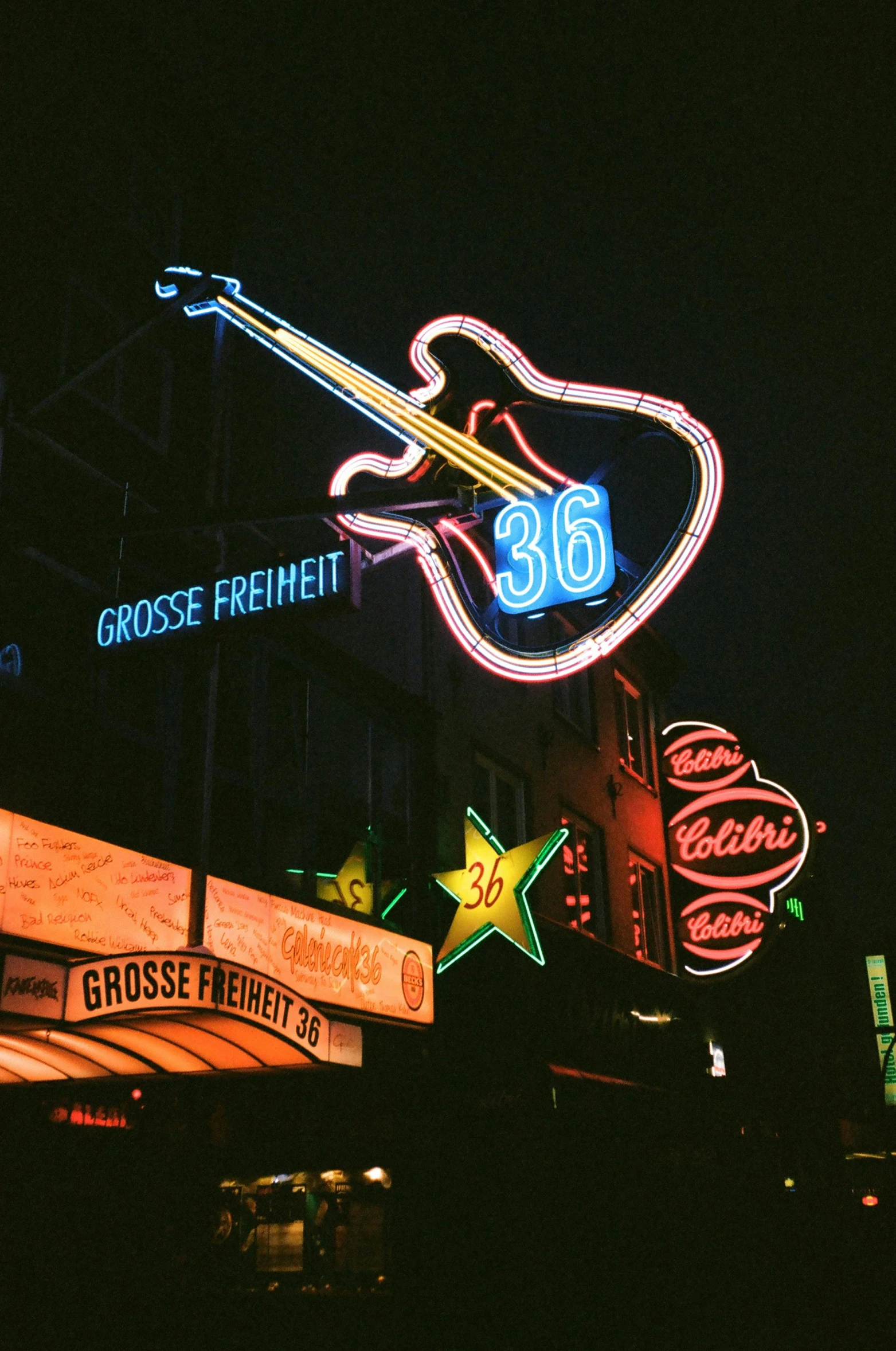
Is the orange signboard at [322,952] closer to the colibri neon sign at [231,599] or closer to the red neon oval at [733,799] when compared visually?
the colibri neon sign at [231,599]

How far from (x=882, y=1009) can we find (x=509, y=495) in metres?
31.6

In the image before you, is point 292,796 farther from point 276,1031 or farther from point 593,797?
point 593,797

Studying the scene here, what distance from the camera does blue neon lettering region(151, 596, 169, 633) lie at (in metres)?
8.59

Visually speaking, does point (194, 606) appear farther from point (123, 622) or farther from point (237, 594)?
point (123, 622)

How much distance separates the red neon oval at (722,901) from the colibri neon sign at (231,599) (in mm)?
12068

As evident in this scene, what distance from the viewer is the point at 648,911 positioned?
20.1 metres

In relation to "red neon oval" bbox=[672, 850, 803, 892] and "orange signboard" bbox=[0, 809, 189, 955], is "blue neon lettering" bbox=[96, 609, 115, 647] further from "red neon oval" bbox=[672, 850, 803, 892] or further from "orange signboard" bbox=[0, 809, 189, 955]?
"red neon oval" bbox=[672, 850, 803, 892]

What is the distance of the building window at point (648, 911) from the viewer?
1928 centimetres

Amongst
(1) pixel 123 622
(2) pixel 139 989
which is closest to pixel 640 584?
(1) pixel 123 622

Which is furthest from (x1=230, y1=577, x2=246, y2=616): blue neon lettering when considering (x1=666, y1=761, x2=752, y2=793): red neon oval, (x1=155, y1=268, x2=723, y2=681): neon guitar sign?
(x1=666, y1=761, x2=752, y2=793): red neon oval

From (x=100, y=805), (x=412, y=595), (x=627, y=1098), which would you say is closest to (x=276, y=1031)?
(x=100, y=805)

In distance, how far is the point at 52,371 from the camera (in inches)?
407

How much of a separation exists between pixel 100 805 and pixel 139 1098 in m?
2.74

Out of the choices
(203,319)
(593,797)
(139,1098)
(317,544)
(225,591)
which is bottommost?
(139,1098)
